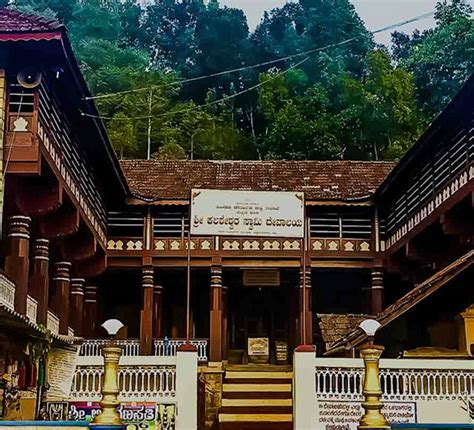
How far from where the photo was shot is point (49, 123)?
13547 millimetres

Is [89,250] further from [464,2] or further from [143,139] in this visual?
[464,2]

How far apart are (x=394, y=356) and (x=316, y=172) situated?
11725 millimetres

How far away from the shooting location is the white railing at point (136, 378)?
36.8 ft

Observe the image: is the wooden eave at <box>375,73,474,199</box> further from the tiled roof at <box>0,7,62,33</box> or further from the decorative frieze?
the tiled roof at <box>0,7,62,33</box>

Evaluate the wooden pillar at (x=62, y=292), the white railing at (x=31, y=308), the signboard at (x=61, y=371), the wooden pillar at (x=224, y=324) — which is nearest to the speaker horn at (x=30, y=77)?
the white railing at (x=31, y=308)

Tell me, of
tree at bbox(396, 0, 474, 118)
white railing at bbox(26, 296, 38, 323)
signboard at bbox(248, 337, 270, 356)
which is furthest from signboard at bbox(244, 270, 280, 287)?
tree at bbox(396, 0, 474, 118)

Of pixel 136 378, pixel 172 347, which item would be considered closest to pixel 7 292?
pixel 136 378

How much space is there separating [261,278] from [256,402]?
670cm

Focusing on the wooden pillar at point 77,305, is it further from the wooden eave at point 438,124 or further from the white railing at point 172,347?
the wooden eave at point 438,124

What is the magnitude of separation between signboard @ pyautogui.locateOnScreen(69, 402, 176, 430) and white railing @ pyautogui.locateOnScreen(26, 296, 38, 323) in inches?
114

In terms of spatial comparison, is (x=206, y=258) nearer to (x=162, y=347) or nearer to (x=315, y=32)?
(x=162, y=347)

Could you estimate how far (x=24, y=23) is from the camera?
12.1 metres

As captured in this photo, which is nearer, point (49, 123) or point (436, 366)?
point (436, 366)

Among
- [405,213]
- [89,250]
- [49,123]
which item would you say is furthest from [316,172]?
[49,123]
